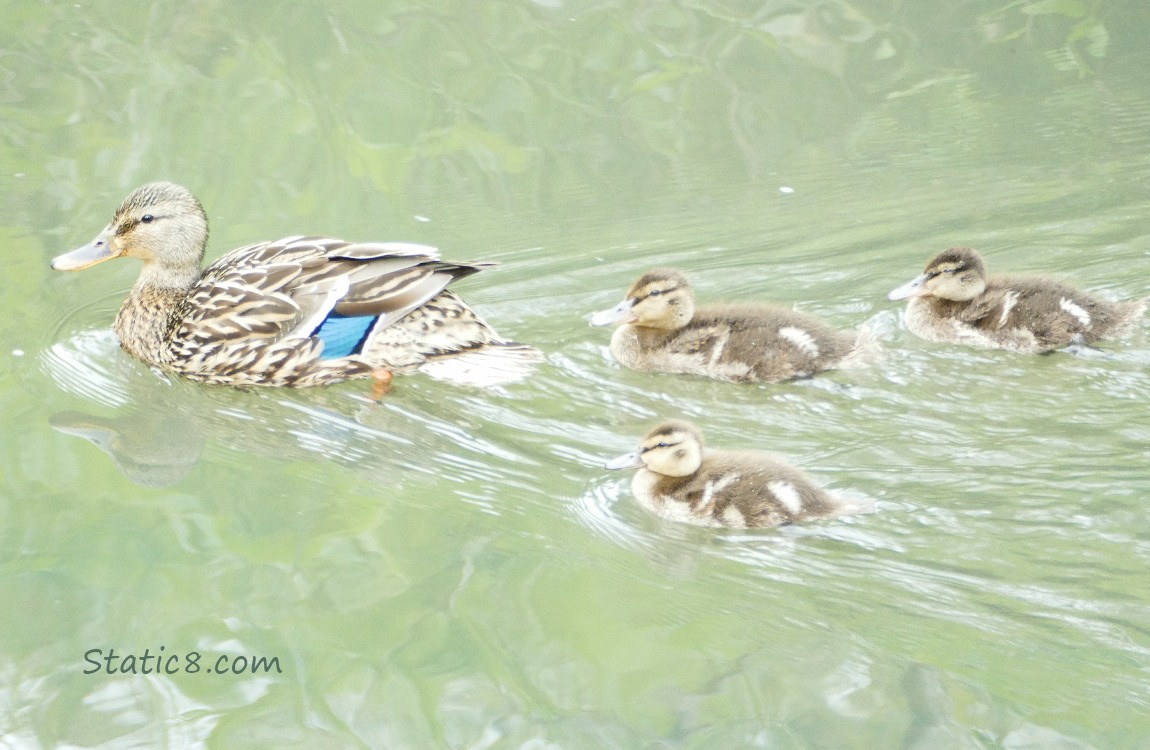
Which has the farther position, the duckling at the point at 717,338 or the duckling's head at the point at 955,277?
the duckling's head at the point at 955,277

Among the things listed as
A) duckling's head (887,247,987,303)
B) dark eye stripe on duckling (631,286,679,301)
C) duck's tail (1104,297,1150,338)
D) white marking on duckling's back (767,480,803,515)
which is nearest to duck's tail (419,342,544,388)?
dark eye stripe on duckling (631,286,679,301)

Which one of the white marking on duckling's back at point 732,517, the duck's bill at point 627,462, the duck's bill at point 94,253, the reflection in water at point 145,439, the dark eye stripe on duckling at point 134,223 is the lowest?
the reflection in water at point 145,439

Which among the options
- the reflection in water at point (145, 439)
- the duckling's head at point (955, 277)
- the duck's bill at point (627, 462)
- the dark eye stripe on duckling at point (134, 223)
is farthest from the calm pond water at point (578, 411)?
the dark eye stripe on duckling at point (134, 223)

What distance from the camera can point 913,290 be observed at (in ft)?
16.0

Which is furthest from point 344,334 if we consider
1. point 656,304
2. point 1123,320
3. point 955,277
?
point 1123,320

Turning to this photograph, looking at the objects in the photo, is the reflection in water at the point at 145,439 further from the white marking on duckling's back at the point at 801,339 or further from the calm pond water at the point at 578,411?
the white marking on duckling's back at the point at 801,339

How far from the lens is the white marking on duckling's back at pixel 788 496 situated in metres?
3.61

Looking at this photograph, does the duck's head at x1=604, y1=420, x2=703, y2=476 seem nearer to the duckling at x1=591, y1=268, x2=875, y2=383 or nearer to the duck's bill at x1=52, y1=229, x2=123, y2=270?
the duckling at x1=591, y1=268, x2=875, y2=383

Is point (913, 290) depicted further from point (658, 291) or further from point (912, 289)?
point (658, 291)

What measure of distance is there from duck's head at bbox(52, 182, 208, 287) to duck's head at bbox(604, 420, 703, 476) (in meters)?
1.85

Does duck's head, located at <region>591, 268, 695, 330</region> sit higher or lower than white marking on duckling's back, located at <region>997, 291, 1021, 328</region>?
lower

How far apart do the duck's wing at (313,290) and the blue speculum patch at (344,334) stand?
16 mm

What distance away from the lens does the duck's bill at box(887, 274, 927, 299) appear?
4875 mm

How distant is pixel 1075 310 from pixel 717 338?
1168 mm
